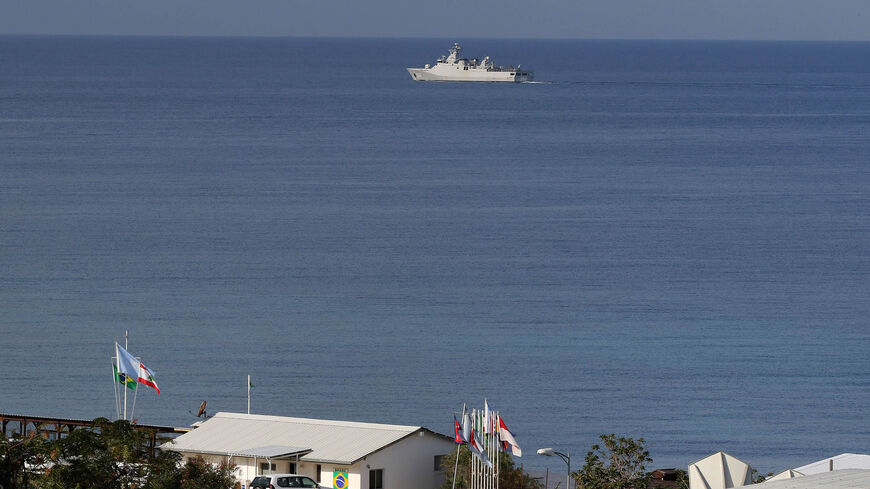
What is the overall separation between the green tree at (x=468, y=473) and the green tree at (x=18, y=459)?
46.2 ft

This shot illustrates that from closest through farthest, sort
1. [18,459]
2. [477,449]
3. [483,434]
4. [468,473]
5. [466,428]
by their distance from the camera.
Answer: [18,459], [466,428], [477,449], [483,434], [468,473]

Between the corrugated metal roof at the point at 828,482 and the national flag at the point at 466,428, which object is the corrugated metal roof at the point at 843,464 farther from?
the corrugated metal roof at the point at 828,482

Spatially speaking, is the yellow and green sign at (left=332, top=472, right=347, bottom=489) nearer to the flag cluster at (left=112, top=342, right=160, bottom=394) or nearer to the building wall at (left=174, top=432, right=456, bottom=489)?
the building wall at (left=174, top=432, right=456, bottom=489)

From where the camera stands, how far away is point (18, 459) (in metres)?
25.1

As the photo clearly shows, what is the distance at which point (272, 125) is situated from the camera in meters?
187

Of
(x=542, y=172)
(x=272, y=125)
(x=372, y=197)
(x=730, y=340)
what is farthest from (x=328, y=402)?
(x=272, y=125)

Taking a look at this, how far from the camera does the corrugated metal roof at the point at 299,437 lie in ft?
125

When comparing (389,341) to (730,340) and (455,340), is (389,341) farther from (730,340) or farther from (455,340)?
(730,340)

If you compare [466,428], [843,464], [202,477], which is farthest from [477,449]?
[843,464]

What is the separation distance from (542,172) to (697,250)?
135 ft

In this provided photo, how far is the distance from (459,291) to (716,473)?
58.0 metres

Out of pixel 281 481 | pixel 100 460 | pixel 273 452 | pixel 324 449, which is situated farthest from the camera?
pixel 324 449

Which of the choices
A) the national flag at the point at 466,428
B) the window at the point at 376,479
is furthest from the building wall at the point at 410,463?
the national flag at the point at 466,428

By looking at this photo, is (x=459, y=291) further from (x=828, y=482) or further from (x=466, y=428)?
(x=828, y=482)
